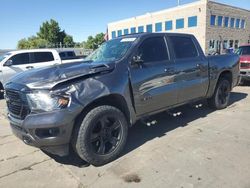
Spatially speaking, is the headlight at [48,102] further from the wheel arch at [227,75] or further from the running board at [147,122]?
the wheel arch at [227,75]

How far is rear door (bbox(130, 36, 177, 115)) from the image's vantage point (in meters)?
4.01

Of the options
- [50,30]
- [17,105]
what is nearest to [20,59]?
[17,105]

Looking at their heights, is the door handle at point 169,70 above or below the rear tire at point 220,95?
above

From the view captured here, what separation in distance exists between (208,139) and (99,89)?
227cm

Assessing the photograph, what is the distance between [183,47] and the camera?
510cm

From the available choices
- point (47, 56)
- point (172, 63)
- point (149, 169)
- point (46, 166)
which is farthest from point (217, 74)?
point (47, 56)

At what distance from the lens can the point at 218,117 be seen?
5.69 m

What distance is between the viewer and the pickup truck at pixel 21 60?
9730 millimetres

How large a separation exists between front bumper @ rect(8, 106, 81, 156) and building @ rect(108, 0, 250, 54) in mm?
29278

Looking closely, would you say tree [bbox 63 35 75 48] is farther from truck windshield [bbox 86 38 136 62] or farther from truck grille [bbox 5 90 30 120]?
truck grille [bbox 5 90 30 120]

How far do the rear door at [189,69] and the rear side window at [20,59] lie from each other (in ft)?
24.4

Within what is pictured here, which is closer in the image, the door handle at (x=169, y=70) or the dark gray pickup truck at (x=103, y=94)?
the dark gray pickup truck at (x=103, y=94)

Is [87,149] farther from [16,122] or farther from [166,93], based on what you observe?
[166,93]

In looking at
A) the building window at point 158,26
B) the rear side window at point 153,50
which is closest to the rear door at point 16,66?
the rear side window at point 153,50
